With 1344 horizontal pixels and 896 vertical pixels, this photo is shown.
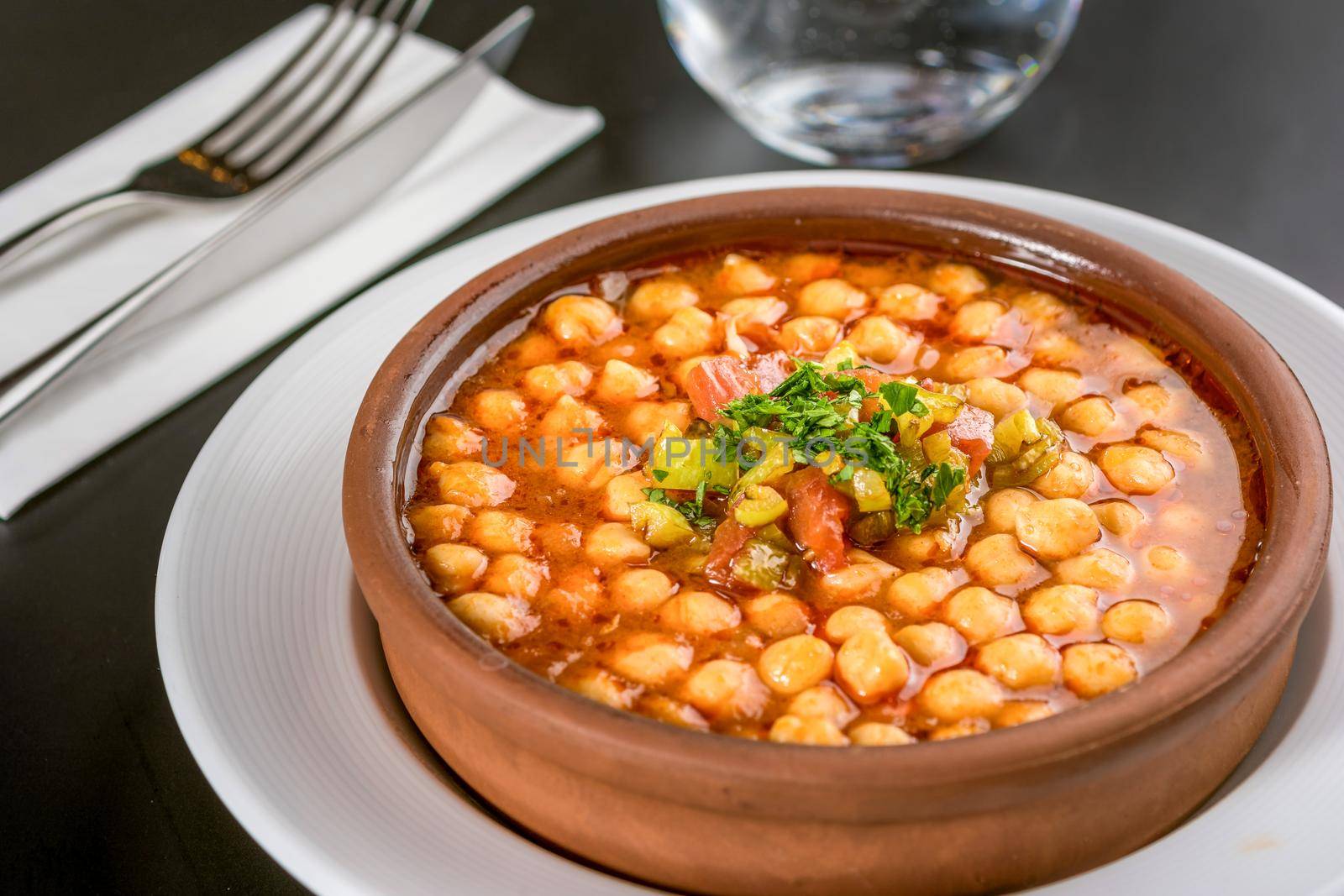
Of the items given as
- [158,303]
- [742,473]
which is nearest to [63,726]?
[158,303]

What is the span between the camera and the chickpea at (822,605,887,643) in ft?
7.64

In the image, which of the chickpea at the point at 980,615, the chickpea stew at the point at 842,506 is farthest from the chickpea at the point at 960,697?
the chickpea at the point at 980,615

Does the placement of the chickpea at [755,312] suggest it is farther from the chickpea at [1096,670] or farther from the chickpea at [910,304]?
the chickpea at [1096,670]

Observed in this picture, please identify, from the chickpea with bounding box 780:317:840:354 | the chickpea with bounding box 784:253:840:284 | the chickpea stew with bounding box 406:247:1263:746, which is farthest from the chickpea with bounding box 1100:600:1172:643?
the chickpea with bounding box 784:253:840:284

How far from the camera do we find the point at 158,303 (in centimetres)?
357

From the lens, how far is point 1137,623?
2.29 m

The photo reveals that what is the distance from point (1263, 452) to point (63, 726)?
2376 mm

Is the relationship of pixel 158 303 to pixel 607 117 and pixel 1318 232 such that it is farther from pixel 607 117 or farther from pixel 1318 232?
pixel 1318 232

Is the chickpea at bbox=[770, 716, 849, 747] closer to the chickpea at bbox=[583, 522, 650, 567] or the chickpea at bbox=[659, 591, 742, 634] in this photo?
the chickpea at bbox=[659, 591, 742, 634]

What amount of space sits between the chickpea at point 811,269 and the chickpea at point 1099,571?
980 mm

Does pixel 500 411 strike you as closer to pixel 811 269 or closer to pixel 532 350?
pixel 532 350

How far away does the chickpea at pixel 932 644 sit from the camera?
2293 mm

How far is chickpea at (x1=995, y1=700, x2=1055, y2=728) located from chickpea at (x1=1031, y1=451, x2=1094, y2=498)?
507 mm

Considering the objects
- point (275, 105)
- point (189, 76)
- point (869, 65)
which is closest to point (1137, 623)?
point (869, 65)
